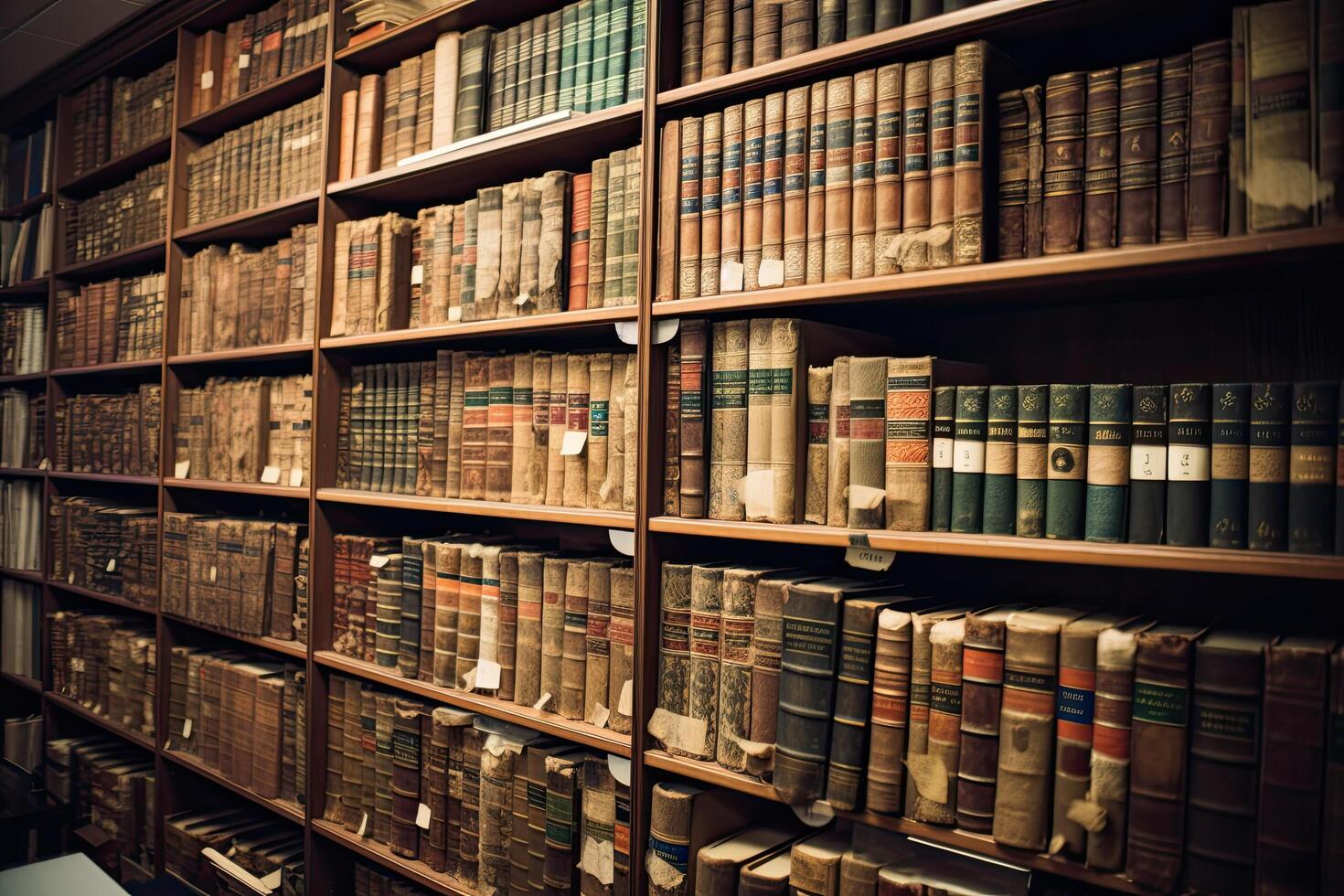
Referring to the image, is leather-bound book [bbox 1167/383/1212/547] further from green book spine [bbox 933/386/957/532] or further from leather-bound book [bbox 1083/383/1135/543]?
green book spine [bbox 933/386/957/532]

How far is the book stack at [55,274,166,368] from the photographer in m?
2.79

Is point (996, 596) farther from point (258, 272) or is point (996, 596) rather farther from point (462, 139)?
point (258, 272)

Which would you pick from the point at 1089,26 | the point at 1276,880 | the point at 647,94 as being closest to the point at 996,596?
the point at 1276,880

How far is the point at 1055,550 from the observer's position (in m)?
1.14

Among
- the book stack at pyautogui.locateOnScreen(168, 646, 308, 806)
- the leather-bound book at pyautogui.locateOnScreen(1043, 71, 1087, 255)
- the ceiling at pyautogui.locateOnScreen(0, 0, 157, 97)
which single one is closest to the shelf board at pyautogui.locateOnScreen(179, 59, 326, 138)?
the ceiling at pyautogui.locateOnScreen(0, 0, 157, 97)

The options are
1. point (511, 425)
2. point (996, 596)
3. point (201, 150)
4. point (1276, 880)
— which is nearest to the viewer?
point (1276, 880)

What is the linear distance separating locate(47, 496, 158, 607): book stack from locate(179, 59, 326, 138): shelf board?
47.5 inches

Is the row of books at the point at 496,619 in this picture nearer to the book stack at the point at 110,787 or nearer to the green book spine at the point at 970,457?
the green book spine at the point at 970,457

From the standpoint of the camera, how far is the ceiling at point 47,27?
3004 millimetres

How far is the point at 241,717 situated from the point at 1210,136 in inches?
97.5

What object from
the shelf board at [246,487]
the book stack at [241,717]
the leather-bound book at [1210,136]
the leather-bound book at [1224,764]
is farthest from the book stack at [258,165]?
the leather-bound book at [1224,764]

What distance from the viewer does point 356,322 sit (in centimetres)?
209

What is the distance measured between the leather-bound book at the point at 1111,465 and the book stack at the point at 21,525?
3.72 m

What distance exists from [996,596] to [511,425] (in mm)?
980
